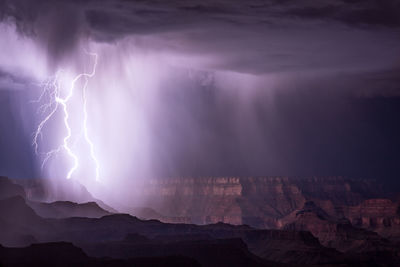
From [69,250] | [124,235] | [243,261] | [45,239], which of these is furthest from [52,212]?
[69,250]

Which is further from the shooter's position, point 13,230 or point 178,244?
point 178,244

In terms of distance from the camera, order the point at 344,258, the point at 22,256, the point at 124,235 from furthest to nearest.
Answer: the point at 344,258 < the point at 124,235 < the point at 22,256

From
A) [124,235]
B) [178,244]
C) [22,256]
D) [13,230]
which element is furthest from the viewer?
[124,235]

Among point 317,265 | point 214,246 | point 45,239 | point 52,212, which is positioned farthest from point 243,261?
point 52,212

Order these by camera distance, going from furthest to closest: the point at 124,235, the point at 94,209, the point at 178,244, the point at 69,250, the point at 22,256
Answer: the point at 94,209
the point at 124,235
the point at 178,244
the point at 69,250
the point at 22,256

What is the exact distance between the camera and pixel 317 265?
171 metres

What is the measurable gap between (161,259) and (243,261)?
3510cm

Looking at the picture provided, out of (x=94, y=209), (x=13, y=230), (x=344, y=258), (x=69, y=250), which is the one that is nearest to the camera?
(x=69, y=250)

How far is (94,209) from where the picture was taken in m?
199

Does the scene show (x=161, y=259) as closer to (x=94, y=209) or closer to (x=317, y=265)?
(x=317, y=265)

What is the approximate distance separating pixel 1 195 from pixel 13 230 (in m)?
26.1

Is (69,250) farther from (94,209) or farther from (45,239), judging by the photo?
(94,209)

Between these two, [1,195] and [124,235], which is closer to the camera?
[1,195]

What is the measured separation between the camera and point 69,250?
115625mm
